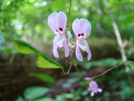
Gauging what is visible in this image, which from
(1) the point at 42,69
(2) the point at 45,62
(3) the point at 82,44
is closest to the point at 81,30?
(3) the point at 82,44

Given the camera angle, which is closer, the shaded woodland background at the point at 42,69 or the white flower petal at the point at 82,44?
the white flower petal at the point at 82,44

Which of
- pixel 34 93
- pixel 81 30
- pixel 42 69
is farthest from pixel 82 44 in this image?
pixel 42 69

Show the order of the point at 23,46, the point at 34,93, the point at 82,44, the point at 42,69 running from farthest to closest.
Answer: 1. the point at 42,69
2. the point at 34,93
3. the point at 82,44
4. the point at 23,46

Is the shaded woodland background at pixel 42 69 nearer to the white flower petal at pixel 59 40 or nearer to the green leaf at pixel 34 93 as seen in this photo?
the green leaf at pixel 34 93

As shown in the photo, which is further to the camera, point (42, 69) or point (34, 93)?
point (42, 69)

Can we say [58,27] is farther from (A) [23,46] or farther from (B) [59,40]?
(A) [23,46]

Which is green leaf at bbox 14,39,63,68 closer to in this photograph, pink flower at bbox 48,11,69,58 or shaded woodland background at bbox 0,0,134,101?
pink flower at bbox 48,11,69,58

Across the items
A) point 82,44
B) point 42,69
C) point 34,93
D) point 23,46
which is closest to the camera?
point 23,46

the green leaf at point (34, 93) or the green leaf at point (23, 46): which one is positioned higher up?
the green leaf at point (23, 46)

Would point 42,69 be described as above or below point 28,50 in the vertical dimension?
below

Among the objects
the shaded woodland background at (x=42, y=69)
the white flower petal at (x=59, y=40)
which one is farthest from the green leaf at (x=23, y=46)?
the shaded woodland background at (x=42, y=69)

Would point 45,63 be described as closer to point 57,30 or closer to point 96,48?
point 57,30
